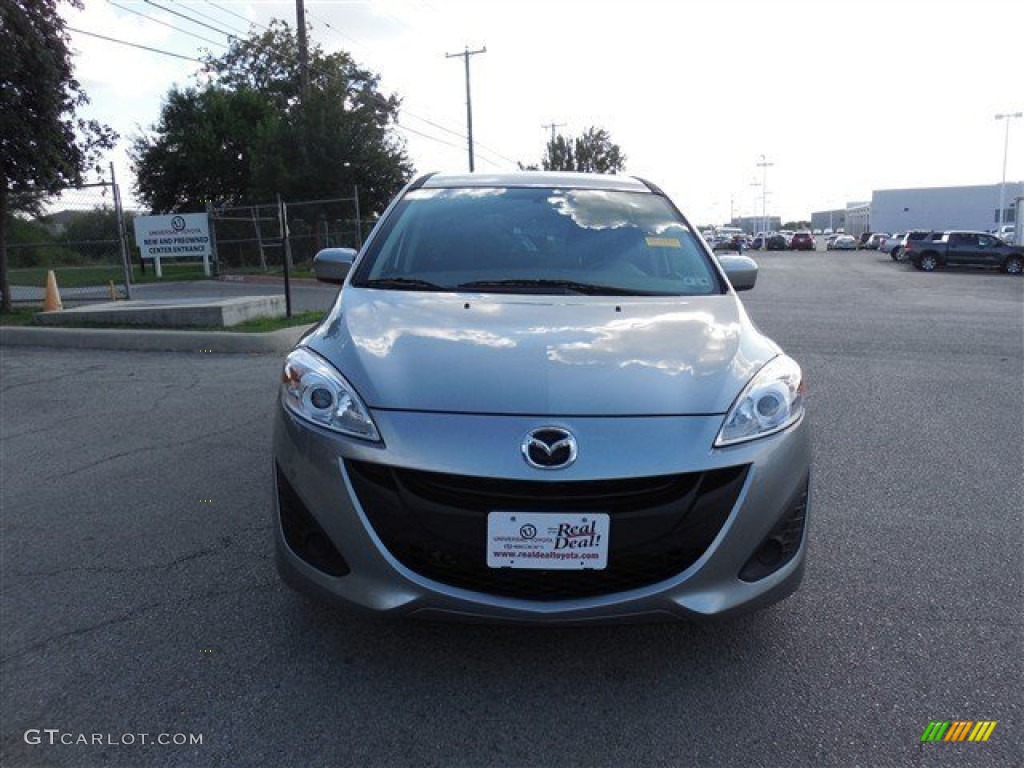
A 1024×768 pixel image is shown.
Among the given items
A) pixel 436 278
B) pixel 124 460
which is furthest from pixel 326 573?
pixel 124 460

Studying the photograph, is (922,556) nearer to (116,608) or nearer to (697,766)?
(697,766)

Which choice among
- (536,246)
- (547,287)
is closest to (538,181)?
(536,246)

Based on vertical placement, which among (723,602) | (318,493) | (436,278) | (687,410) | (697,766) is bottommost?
(697,766)

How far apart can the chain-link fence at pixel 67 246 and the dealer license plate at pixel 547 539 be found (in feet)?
39.1

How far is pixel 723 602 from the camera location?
2.29m

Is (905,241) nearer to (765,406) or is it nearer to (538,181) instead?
(538,181)

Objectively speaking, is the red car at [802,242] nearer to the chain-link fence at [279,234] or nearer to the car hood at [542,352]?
A: the chain-link fence at [279,234]

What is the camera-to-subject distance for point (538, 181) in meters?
4.23

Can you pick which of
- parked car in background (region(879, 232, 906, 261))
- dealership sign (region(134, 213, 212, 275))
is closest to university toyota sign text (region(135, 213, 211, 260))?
dealership sign (region(134, 213, 212, 275))

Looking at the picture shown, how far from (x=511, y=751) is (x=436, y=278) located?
198cm

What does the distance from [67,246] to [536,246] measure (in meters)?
13.3

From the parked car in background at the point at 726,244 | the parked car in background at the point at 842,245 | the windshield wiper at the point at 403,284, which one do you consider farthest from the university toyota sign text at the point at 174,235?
the parked car in background at the point at 842,245

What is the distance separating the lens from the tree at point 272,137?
2225 cm

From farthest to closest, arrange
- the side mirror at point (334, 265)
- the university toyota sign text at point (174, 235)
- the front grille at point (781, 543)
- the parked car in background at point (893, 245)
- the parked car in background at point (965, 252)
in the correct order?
the parked car in background at point (893, 245)
the parked car in background at point (965, 252)
the university toyota sign text at point (174, 235)
the side mirror at point (334, 265)
the front grille at point (781, 543)
